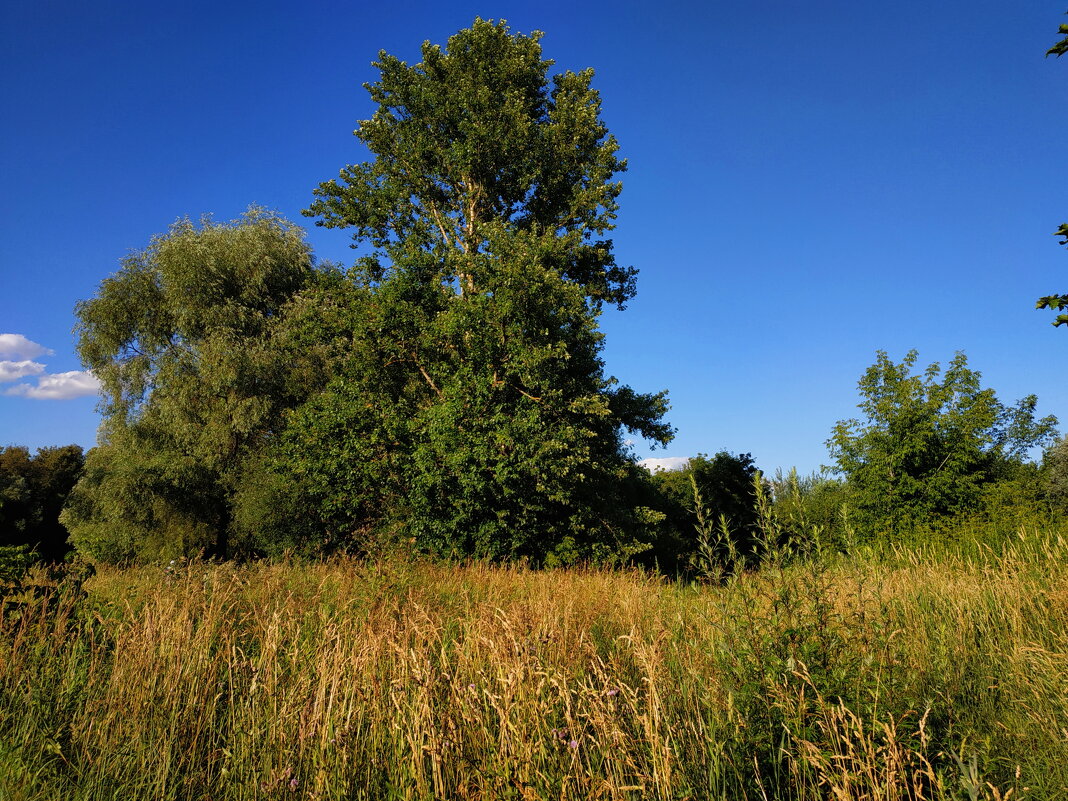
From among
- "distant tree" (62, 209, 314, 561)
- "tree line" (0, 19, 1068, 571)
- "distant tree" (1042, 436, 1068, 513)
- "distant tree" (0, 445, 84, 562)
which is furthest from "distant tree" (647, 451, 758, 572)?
"distant tree" (0, 445, 84, 562)

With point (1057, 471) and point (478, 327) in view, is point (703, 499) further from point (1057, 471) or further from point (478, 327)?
point (1057, 471)

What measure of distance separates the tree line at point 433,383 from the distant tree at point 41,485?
11.6m

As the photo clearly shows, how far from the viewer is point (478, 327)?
573 inches

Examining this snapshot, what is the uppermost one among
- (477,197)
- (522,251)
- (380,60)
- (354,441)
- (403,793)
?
(380,60)

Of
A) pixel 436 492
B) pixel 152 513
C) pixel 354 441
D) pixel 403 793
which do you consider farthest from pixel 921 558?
pixel 152 513

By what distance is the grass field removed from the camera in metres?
2.55

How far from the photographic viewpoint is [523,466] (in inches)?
512

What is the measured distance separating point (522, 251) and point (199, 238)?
14.9m

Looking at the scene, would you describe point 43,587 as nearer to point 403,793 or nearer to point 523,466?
point 403,793

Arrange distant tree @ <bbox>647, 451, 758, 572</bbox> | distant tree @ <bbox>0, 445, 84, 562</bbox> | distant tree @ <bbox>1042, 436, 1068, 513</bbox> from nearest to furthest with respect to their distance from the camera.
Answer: distant tree @ <bbox>647, 451, 758, 572</bbox>, distant tree @ <bbox>1042, 436, 1068, 513</bbox>, distant tree @ <bbox>0, 445, 84, 562</bbox>

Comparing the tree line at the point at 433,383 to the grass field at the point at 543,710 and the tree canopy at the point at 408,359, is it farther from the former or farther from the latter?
the grass field at the point at 543,710

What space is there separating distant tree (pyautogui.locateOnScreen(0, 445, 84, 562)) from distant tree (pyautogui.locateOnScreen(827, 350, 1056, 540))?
37.4 metres

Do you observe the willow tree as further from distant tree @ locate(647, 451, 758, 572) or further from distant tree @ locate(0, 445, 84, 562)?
distant tree @ locate(0, 445, 84, 562)

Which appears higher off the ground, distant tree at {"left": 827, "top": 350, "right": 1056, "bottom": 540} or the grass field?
distant tree at {"left": 827, "top": 350, "right": 1056, "bottom": 540}
